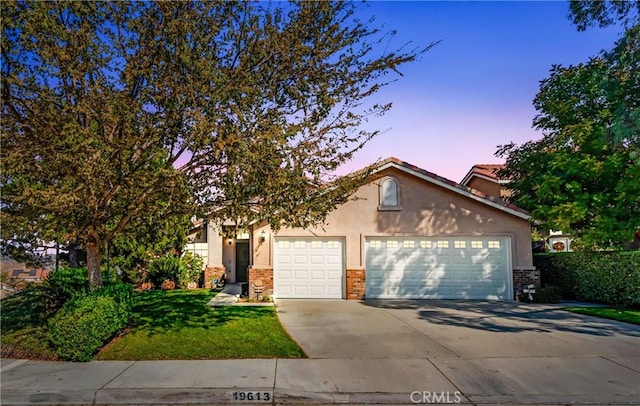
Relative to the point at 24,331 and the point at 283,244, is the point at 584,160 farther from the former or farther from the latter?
the point at 24,331

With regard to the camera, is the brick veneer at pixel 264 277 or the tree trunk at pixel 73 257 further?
the tree trunk at pixel 73 257

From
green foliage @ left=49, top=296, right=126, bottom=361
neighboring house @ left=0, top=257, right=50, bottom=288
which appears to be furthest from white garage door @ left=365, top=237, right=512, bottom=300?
neighboring house @ left=0, top=257, right=50, bottom=288

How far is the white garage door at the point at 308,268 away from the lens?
15.6 metres

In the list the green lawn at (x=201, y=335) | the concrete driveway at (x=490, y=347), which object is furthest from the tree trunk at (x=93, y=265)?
the concrete driveway at (x=490, y=347)

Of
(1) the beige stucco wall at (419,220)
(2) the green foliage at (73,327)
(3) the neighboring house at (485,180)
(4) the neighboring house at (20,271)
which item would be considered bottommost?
(2) the green foliage at (73,327)

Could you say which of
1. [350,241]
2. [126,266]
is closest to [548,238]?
[350,241]

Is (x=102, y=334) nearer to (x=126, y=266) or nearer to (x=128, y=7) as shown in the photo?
(x=128, y=7)

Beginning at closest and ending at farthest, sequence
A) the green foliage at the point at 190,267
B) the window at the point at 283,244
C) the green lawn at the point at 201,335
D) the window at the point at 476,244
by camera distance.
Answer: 1. the green lawn at the point at 201,335
2. the window at the point at 283,244
3. the window at the point at 476,244
4. the green foliage at the point at 190,267

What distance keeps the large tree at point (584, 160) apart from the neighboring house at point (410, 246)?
1.48 m

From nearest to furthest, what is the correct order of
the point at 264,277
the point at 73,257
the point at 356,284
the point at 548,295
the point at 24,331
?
the point at 24,331 < the point at 548,295 < the point at 264,277 < the point at 356,284 < the point at 73,257

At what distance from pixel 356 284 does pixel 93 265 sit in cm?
880

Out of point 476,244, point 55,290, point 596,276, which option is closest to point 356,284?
point 476,244

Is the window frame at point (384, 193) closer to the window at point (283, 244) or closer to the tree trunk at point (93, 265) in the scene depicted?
the window at point (283, 244)

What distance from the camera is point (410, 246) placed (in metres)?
16.0
